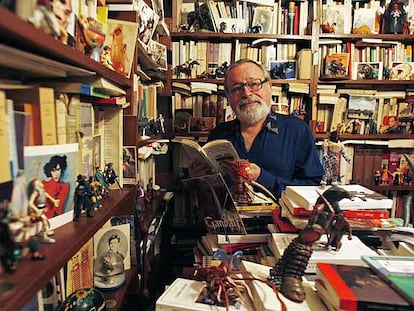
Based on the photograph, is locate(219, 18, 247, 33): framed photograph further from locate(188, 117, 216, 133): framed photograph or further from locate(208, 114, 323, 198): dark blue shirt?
locate(208, 114, 323, 198): dark blue shirt

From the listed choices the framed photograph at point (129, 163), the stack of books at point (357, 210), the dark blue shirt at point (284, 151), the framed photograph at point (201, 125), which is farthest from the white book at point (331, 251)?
the framed photograph at point (201, 125)

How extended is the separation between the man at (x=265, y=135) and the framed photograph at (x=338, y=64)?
710mm

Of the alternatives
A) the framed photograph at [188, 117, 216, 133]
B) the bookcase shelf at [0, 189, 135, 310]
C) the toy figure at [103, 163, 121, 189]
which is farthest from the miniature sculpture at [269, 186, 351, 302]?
the framed photograph at [188, 117, 216, 133]

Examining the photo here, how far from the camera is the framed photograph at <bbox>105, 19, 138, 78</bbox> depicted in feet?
3.56

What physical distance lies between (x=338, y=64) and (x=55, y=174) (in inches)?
85.4

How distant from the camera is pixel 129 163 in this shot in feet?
4.02

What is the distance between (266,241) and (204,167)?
1.22ft

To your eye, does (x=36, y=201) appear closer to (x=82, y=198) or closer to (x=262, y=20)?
(x=82, y=198)

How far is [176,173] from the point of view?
2555 millimetres

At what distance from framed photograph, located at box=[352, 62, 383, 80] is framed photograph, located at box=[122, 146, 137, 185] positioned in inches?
73.7

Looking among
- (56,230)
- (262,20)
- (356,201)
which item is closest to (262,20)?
(262,20)

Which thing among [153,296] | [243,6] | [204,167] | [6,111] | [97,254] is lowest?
[153,296]

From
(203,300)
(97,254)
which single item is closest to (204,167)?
(97,254)

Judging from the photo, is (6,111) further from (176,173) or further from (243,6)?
(243,6)
